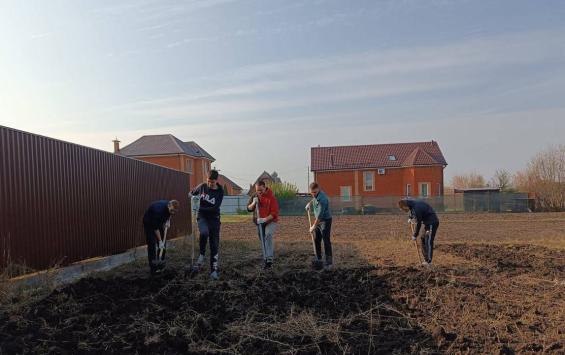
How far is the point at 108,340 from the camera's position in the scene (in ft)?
14.1

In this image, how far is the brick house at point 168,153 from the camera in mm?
36188

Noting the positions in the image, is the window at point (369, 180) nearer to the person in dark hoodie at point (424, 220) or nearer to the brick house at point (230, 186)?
the brick house at point (230, 186)

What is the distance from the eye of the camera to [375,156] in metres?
39.9

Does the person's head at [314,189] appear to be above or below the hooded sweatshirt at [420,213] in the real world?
above

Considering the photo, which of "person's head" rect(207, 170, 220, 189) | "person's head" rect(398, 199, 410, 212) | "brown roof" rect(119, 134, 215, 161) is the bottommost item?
"person's head" rect(398, 199, 410, 212)

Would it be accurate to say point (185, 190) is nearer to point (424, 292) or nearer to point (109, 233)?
point (109, 233)

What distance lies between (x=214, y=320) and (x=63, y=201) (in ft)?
15.0

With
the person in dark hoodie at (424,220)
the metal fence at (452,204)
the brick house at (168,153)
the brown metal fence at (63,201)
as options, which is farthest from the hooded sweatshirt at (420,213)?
the brick house at (168,153)

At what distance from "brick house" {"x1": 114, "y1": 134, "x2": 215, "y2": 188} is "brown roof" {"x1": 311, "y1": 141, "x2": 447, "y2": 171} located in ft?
33.2

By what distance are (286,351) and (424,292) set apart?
2.70 meters

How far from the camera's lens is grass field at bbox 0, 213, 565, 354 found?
4.12 m

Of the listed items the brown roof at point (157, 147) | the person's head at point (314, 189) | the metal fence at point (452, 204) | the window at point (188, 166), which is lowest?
the metal fence at point (452, 204)

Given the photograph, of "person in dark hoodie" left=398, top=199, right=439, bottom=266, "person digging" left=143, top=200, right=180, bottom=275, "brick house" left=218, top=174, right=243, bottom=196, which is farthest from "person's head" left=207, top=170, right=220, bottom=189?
"brick house" left=218, top=174, right=243, bottom=196

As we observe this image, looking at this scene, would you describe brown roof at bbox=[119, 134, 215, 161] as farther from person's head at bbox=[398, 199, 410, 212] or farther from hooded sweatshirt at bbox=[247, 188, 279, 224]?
person's head at bbox=[398, 199, 410, 212]
